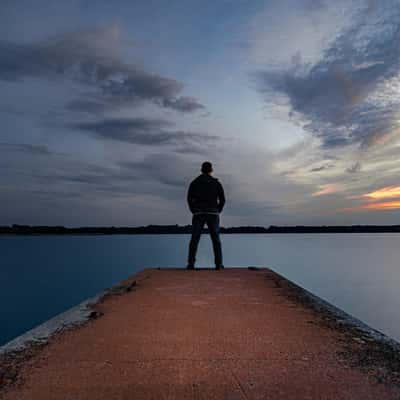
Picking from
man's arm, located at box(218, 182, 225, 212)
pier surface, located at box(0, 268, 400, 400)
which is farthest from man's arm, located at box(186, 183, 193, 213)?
pier surface, located at box(0, 268, 400, 400)

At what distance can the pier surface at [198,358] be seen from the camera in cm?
195

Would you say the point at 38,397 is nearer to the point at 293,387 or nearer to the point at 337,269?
the point at 293,387

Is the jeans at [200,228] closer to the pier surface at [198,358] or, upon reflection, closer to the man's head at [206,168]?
the man's head at [206,168]

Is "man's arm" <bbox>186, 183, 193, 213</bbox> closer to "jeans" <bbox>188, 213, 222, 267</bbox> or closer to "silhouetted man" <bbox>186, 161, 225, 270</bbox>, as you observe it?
"silhouetted man" <bbox>186, 161, 225, 270</bbox>

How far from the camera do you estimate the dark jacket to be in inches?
320

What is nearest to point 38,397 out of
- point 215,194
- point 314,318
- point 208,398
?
point 208,398

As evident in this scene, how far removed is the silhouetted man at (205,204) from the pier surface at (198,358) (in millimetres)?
4087

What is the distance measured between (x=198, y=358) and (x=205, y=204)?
5.83 m

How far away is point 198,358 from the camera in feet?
7.97

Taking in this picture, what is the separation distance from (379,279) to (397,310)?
36.2 ft

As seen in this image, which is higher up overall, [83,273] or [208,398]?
[208,398]

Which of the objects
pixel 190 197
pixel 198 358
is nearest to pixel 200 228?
pixel 190 197

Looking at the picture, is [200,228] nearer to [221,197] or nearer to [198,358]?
[221,197]

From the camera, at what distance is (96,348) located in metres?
2.66
